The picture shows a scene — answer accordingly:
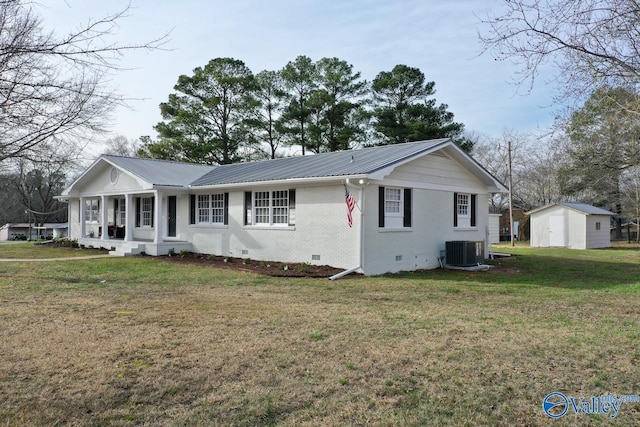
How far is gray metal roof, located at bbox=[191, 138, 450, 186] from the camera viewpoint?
13.8m

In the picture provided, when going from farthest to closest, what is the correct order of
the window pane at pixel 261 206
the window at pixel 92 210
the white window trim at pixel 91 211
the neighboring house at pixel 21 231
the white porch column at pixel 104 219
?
the neighboring house at pixel 21 231 < the window at pixel 92 210 < the white window trim at pixel 91 211 < the white porch column at pixel 104 219 < the window pane at pixel 261 206

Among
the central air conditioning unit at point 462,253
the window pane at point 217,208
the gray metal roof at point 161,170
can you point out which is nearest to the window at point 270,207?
the window pane at point 217,208

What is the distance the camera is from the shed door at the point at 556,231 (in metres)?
28.0

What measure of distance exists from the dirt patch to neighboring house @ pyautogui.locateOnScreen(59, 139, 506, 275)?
390 mm

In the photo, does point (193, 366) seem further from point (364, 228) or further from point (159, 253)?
point (159, 253)

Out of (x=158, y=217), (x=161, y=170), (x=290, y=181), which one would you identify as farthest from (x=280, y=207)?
(x=161, y=170)

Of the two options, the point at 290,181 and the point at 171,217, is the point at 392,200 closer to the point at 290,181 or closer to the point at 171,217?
the point at 290,181

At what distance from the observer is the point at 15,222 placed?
5853 centimetres

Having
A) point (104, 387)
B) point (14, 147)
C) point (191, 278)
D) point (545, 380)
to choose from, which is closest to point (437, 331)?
point (545, 380)

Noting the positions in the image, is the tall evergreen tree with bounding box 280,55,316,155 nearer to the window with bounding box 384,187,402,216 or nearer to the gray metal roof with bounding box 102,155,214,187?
the gray metal roof with bounding box 102,155,214,187

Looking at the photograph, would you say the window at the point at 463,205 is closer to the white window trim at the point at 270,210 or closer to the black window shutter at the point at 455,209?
the black window shutter at the point at 455,209

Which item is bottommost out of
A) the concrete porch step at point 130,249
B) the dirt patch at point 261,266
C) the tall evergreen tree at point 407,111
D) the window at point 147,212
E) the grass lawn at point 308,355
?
the grass lawn at point 308,355

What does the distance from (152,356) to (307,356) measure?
1.75 metres

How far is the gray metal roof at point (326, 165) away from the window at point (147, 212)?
3.27 metres
